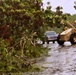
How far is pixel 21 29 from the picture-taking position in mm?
21125

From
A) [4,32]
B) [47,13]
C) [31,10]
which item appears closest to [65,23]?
[47,13]

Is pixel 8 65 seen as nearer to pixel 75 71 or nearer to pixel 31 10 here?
pixel 75 71

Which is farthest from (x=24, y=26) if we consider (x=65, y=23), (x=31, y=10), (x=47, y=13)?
(x=65, y=23)

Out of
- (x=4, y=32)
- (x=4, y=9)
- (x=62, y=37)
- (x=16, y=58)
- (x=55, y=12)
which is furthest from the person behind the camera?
(x=62, y=37)

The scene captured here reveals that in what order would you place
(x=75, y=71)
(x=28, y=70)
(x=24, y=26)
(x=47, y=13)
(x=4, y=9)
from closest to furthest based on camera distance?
(x=75, y=71) → (x=28, y=70) → (x=4, y=9) → (x=24, y=26) → (x=47, y=13)

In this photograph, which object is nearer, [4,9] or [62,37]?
[4,9]

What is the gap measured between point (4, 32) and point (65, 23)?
11.8 meters

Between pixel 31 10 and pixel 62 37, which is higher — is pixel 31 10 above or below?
above

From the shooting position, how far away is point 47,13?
24031 millimetres

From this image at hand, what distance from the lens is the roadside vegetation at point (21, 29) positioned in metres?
13.8

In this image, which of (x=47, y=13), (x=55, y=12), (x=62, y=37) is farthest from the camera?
(x=62, y=37)

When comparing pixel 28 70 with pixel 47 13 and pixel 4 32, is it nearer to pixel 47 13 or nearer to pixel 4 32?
pixel 4 32

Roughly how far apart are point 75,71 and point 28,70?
73.9 inches

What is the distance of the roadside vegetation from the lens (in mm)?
13844
